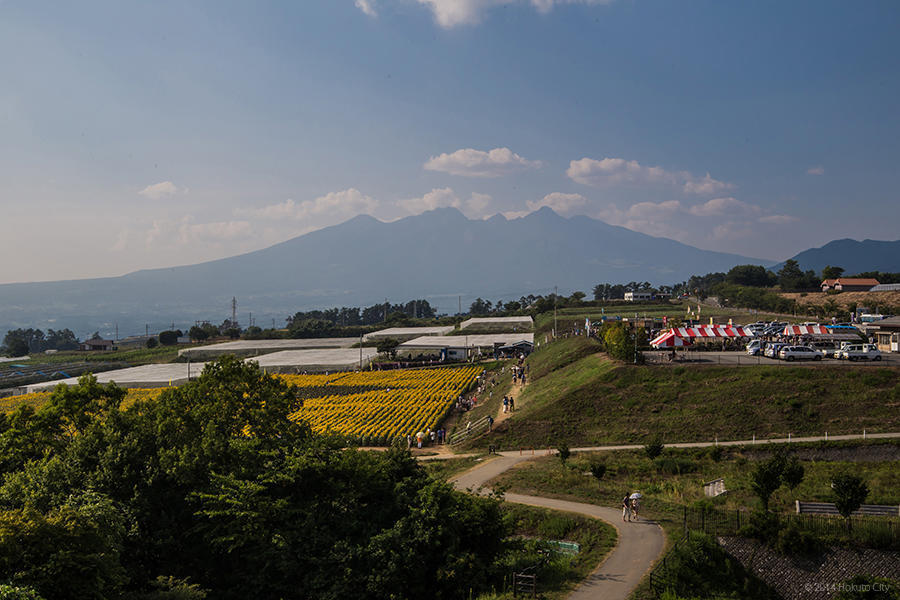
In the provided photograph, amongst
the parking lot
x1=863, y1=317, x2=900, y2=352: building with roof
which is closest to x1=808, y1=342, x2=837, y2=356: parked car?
the parking lot

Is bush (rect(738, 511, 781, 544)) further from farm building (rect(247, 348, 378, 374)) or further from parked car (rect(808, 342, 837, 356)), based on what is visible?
farm building (rect(247, 348, 378, 374))

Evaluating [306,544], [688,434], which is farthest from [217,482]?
[688,434]

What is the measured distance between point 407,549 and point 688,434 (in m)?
21.0

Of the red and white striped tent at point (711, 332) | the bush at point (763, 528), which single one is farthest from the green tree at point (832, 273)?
the bush at point (763, 528)

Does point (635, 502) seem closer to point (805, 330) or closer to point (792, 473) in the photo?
point (792, 473)

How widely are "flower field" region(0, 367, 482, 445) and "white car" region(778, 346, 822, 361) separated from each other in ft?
78.1

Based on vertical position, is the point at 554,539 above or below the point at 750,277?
below

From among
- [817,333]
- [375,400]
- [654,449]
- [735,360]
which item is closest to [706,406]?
[654,449]

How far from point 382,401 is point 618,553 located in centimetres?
3458

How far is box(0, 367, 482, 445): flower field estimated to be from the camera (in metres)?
40.7

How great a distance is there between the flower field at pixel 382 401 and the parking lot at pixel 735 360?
16.6 meters

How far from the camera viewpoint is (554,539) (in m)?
19.5

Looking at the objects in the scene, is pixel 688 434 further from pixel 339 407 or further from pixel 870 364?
pixel 339 407

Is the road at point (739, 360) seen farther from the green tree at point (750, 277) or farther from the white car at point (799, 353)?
the green tree at point (750, 277)
